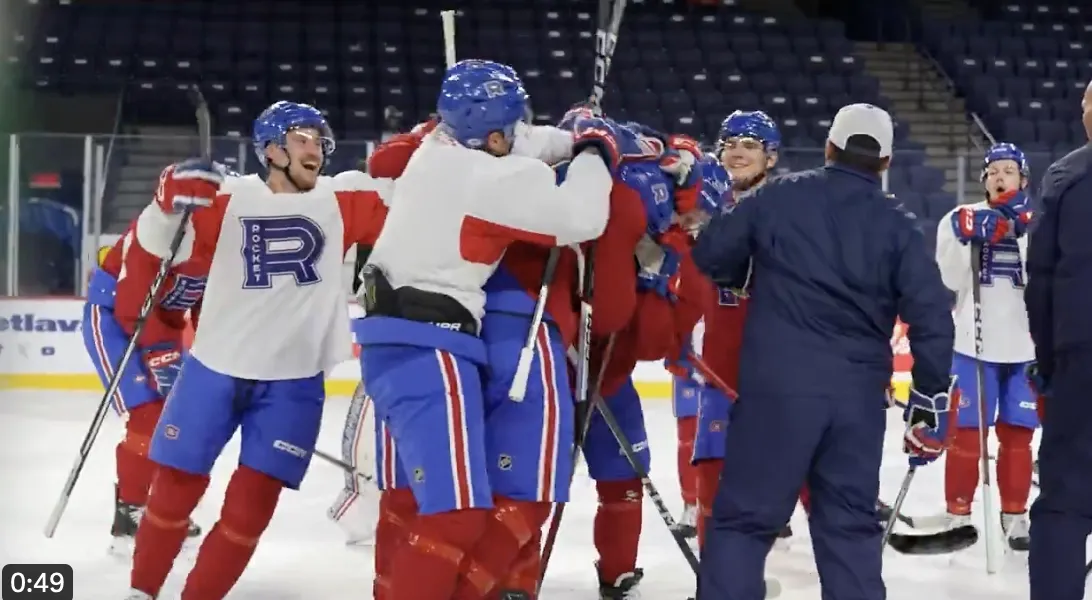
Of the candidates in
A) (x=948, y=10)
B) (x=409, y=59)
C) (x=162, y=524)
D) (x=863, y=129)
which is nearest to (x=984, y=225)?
(x=863, y=129)

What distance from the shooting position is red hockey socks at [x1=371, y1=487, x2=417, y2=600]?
246 centimetres

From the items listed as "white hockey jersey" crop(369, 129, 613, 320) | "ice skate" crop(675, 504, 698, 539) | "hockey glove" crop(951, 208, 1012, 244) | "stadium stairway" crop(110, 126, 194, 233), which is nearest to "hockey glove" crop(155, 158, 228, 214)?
"white hockey jersey" crop(369, 129, 613, 320)

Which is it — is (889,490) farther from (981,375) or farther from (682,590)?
(682,590)

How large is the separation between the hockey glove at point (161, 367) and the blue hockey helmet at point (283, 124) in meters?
0.75

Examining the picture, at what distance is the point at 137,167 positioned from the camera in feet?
21.3

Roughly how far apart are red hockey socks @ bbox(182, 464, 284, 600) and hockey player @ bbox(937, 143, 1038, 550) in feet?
6.16

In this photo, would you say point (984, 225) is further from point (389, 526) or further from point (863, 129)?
point (389, 526)

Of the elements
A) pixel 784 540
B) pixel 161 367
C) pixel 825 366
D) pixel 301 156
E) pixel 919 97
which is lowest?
pixel 784 540

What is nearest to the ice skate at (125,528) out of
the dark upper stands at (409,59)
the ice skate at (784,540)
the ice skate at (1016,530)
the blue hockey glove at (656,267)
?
the blue hockey glove at (656,267)

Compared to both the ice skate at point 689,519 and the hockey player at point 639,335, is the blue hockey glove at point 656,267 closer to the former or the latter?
the hockey player at point 639,335

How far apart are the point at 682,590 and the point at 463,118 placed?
1.39 meters

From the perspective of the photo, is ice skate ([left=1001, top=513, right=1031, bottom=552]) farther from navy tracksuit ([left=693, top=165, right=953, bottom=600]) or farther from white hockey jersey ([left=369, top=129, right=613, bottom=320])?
white hockey jersey ([left=369, top=129, right=613, bottom=320])

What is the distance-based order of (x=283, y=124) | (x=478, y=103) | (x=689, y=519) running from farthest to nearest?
(x=689, y=519) < (x=283, y=124) < (x=478, y=103)
